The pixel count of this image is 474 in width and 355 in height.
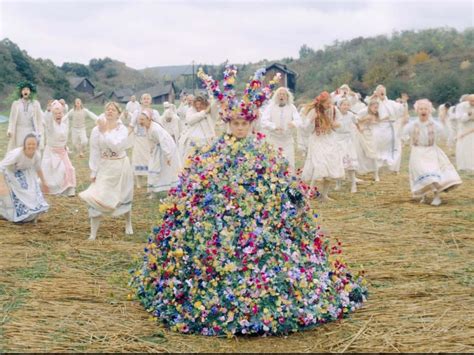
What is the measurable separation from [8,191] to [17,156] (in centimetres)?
50

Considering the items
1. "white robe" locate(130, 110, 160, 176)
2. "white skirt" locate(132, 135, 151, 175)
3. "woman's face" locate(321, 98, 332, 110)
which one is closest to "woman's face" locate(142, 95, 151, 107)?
"white robe" locate(130, 110, 160, 176)

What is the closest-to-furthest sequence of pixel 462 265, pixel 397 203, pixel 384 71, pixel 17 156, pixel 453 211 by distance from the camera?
pixel 462 265 → pixel 17 156 → pixel 453 211 → pixel 397 203 → pixel 384 71

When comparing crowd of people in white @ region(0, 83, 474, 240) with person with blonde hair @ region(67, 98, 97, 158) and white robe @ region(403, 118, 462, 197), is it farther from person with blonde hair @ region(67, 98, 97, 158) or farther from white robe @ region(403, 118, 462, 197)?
person with blonde hair @ region(67, 98, 97, 158)

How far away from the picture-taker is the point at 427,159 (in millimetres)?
10000

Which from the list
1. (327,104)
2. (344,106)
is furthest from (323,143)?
(344,106)

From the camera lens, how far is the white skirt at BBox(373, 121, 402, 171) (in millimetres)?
14219

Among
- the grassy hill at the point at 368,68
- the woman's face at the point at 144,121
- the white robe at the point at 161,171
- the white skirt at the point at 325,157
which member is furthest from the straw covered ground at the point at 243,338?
the grassy hill at the point at 368,68

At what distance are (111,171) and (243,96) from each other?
9.76 feet

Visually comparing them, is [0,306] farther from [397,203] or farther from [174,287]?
[397,203]

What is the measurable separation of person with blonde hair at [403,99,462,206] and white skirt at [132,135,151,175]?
4.80m

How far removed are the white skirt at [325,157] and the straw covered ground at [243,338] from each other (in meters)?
0.75

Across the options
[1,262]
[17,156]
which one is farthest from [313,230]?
[17,156]

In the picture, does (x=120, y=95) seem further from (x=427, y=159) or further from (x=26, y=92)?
(x=427, y=159)

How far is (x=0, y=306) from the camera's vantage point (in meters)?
5.42
